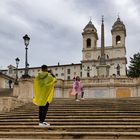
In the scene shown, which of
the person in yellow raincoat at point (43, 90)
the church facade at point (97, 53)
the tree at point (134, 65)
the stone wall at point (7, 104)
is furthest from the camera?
the church facade at point (97, 53)

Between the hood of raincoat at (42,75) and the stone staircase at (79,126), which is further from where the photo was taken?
the hood of raincoat at (42,75)

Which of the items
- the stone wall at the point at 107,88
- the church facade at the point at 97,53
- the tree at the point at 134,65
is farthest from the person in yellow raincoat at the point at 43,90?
the church facade at the point at 97,53

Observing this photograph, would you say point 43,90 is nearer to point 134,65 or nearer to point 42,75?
point 42,75

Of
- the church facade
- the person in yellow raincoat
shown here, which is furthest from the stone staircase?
the church facade

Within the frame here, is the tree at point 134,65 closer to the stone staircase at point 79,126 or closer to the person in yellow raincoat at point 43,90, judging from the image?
the stone staircase at point 79,126

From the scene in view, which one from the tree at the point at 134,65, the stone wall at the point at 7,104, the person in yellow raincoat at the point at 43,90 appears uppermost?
the tree at the point at 134,65

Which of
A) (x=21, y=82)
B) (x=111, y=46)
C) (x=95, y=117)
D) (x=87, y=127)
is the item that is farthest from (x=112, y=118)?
(x=111, y=46)

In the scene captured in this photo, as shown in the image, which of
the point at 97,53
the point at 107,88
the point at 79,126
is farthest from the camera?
the point at 97,53

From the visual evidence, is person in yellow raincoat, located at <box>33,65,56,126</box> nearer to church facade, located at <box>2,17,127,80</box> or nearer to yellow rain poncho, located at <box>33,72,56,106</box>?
yellow rain poncho, located at <box>33,72,56,106</box>

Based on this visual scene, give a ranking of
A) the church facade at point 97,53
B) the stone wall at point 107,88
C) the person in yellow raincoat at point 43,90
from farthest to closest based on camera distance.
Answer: the church facade at point 97,53
the stone wall at point 107,88
the person in yellow raincoat at point 43,90

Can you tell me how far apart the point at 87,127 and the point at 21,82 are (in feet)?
45.6

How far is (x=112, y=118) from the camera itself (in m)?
12.2

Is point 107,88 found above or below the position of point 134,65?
below

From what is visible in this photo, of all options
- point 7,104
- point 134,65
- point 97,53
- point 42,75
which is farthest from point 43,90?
point 97,53
